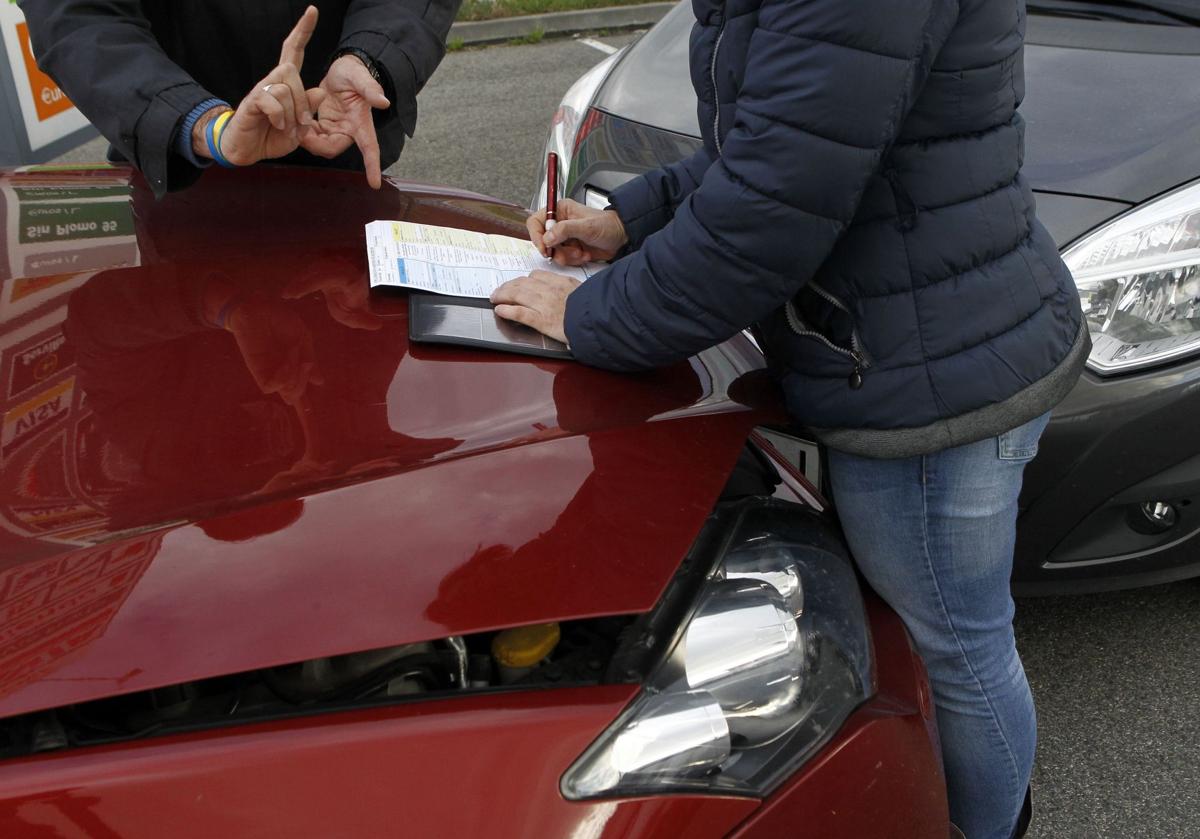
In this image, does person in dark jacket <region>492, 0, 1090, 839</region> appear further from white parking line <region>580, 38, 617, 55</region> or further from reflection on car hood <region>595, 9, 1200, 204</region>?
white parking line <region>580, 38, 617, 55</region>

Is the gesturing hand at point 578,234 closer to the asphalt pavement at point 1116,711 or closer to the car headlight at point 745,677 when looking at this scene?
the car headlight at point 745,677

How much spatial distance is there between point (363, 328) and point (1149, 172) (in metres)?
1.57

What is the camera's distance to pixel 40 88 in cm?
460

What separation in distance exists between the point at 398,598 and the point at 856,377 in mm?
690

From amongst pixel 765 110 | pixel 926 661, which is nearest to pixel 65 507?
pixel 765 110

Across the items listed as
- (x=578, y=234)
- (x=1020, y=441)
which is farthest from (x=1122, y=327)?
(x=578, y=234)

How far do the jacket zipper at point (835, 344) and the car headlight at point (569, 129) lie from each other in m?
1.52

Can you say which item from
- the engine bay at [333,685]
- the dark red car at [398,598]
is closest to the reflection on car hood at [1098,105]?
the dark red car at [398,598]

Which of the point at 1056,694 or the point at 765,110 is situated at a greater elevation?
the point at 765,110

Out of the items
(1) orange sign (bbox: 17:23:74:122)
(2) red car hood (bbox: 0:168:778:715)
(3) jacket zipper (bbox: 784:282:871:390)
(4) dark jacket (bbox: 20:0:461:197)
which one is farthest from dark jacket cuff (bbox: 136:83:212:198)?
(1) orange sign (bbox: 17:23:74:122)

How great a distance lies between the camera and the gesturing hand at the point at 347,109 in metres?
2.06

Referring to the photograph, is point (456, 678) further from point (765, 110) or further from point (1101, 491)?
point (1101, 491)

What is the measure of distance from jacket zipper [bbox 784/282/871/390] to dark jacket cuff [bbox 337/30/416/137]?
3.34 feet

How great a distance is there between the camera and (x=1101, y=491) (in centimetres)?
218
